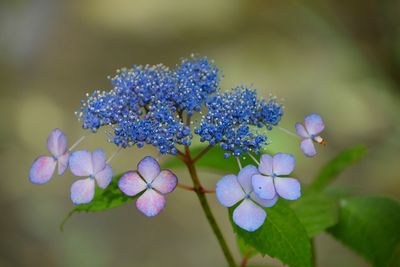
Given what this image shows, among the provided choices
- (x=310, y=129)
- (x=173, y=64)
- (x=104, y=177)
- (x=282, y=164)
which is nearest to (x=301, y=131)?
(x=310, y=129)

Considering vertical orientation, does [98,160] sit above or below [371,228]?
above

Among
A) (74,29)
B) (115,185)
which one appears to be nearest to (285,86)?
(74,29)

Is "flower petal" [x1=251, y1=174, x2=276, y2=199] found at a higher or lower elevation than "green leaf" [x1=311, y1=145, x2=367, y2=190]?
higher

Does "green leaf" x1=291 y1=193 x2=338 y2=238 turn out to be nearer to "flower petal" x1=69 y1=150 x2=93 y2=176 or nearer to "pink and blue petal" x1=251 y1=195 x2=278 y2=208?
"pink and blue petal" x1=251 y1=195 x2=278 y2=208

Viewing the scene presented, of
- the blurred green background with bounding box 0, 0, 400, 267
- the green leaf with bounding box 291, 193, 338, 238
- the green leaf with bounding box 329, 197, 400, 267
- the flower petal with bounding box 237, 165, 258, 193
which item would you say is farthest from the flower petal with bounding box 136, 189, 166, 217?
the blurred green background with bounding box 0, 0, 400, 267

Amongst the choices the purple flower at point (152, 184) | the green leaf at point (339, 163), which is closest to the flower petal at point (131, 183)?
the purple flower at point (152, 184)

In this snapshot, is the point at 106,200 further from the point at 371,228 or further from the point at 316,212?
the point at 371,228
